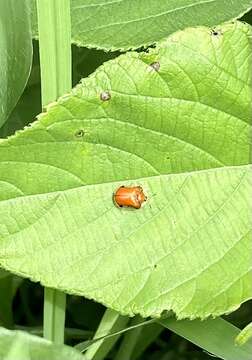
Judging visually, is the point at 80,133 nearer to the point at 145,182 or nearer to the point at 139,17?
the point at 145,182

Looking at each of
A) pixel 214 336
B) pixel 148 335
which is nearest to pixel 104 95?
pixel 214 336

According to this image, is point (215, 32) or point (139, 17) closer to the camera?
point (215, 32)

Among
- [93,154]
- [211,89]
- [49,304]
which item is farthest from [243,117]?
[49,304]

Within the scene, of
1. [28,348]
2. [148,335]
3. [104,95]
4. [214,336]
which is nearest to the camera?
[28,348]

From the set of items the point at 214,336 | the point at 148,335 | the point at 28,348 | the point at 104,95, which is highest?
the point at 104,95

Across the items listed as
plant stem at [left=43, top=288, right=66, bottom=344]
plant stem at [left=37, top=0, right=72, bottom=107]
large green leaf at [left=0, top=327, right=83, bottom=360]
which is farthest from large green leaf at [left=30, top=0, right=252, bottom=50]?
large green leaf at [left=0, top=327, right=83, bottom=360]

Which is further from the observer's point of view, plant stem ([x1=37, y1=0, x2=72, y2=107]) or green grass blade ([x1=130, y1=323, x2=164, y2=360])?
green grass blade ([x1=130, y1=323, x2=164, y2=360])

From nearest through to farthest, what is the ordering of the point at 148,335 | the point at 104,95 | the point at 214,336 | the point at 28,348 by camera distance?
the point at 28,348, the point at 104,95, the point at 214,336, the point at 148,335

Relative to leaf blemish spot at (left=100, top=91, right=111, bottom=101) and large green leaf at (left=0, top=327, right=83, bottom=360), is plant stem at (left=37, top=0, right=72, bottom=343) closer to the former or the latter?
leaf blemish spot at (left=100, top=91, right=111, bottom=101)

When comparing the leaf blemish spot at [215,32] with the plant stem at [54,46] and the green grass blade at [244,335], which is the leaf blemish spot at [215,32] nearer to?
the plant stem at [54,46]
